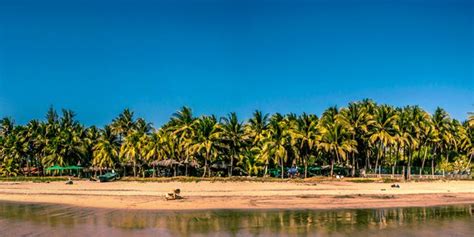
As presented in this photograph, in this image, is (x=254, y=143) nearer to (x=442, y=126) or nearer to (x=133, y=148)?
(x=133, y=148)

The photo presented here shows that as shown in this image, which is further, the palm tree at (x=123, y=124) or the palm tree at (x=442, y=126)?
the palm tree at (x=123, y=124)

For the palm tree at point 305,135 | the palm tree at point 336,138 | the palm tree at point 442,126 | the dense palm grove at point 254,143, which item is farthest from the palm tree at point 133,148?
the palm tree at point 442,126

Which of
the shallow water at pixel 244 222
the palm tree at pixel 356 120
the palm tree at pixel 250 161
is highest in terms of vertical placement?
the palm tree at pixel 356 120

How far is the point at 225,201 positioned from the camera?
111 feet

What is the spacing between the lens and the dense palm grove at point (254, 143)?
226 ft

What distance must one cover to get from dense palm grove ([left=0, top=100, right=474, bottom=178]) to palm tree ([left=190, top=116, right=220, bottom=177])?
14 cm

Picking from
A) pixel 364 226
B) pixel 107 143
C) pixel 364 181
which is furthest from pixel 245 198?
pixel 107 143

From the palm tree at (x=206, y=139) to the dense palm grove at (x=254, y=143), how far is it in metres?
0.14

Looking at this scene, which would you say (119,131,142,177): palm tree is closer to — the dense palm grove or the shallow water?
the dense palm grove

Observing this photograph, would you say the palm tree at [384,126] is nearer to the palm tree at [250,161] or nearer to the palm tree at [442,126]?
the palm tree at [442,126]

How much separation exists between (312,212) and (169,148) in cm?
5168

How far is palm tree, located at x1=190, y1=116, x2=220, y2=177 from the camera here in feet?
224

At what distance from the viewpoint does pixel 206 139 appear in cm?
6925

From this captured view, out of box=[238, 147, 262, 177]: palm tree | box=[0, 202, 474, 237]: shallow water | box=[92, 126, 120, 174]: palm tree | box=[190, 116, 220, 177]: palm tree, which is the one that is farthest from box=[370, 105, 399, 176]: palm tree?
box=[92, 126, 120, 174]: palm tree
